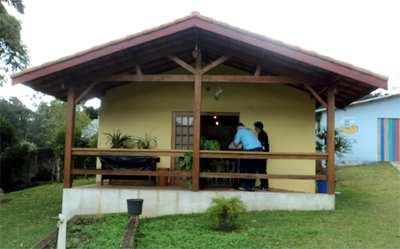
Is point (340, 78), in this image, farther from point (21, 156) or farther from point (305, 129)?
point (21, 156)

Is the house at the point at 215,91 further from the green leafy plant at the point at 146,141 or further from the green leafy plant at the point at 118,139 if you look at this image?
the green leafy plant at the point at 118,139

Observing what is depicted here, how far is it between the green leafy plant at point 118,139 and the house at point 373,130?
42.6 ft

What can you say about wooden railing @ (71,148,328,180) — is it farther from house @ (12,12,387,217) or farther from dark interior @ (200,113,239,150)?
dark interior @ (200,113,239,150)

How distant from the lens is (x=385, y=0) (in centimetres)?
1891

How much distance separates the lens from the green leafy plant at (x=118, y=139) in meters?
11.6

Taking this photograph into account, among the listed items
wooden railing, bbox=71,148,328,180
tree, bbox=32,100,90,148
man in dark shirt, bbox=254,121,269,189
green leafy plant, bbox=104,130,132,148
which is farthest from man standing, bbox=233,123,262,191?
tree, bbox=32,100,90,148

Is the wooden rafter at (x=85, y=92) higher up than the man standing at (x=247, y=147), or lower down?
higher up

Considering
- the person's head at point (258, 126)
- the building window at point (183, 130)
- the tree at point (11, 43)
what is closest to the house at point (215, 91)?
the building window at point (183, 130)

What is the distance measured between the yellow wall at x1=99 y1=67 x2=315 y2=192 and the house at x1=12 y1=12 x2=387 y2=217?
0.08 feet

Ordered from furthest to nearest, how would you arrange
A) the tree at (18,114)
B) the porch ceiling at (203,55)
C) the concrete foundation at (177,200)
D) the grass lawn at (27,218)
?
the tree at (18,114) → the concrete foundation at (177,200) → the porch ceiling at (203,55) → the grass lawn at (27,218)

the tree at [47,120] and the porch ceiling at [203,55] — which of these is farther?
the tree at [47,120]

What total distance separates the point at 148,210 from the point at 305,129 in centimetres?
459

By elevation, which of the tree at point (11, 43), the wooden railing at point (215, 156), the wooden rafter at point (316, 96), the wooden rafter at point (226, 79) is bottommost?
the wooden railing at point (215, 156)

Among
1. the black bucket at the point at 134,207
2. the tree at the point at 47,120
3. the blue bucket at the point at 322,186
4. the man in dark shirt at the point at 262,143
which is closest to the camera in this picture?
the black bucket at the point at 134,207
